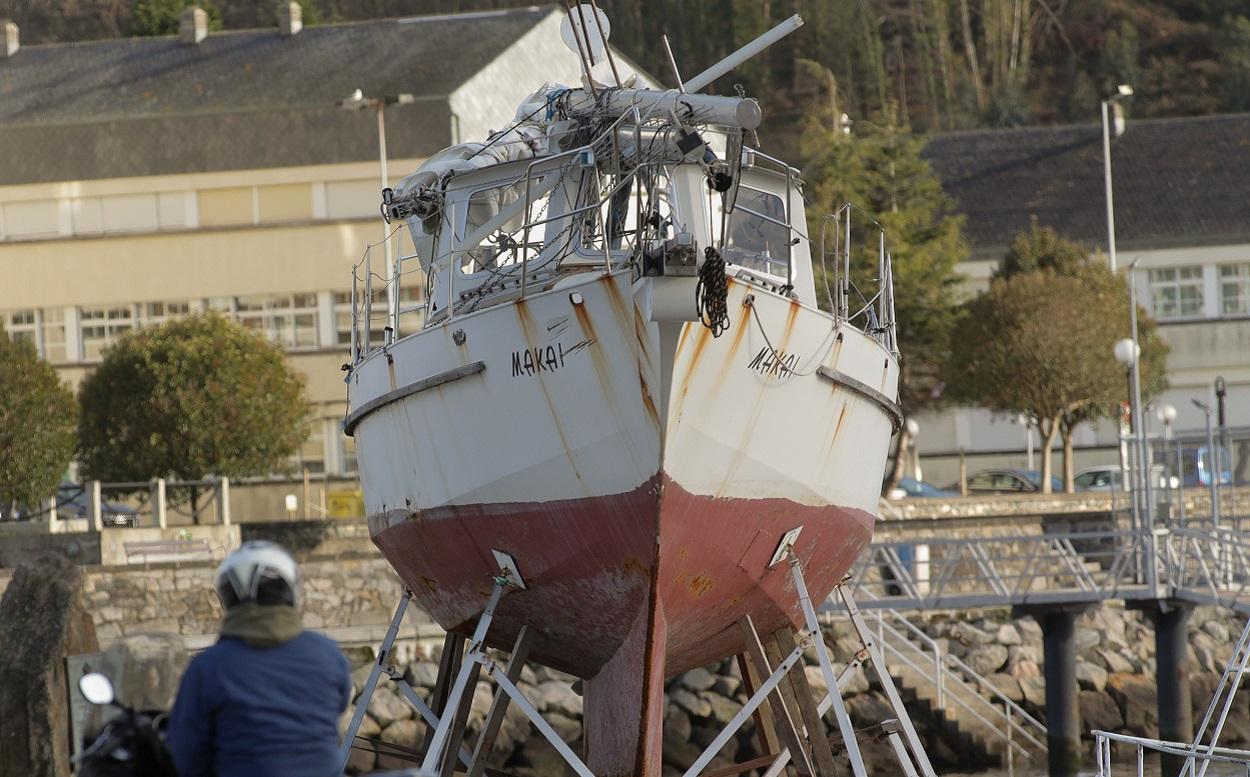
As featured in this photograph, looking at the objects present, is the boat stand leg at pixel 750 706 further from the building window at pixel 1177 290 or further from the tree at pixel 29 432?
the building window at pixel 1177 290

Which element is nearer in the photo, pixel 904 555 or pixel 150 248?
pixel 904 555

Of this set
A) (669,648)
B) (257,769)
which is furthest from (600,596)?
(257,769)

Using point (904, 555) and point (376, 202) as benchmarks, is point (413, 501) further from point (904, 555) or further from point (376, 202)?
point (376, 202)

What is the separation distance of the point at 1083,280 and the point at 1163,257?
366 inches

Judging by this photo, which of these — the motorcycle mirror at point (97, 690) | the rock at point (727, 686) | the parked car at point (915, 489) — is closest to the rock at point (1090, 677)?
the rock at point (727, 686)

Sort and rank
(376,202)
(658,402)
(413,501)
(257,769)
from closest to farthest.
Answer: (257,769), (658,402), (413,501), (376,202)

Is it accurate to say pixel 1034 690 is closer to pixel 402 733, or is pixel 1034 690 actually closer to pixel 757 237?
pixel 402 733

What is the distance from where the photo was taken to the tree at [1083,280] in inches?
1676

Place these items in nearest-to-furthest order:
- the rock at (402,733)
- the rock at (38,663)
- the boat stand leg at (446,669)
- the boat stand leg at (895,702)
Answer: the rock at (38,663) → the boat stand leg at (895,702) → the boat stand leg at (446,669) → the rock at (402,733)

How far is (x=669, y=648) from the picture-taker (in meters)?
14.0

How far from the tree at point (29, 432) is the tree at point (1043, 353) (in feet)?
61.2

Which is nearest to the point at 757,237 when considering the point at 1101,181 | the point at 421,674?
the point at 421,674

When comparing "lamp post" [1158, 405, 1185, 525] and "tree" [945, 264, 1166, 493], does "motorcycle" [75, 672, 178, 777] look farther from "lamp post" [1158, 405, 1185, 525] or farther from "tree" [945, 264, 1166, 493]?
"tree" [945, 264, 1166, 493]

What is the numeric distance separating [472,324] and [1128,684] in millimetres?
16800
